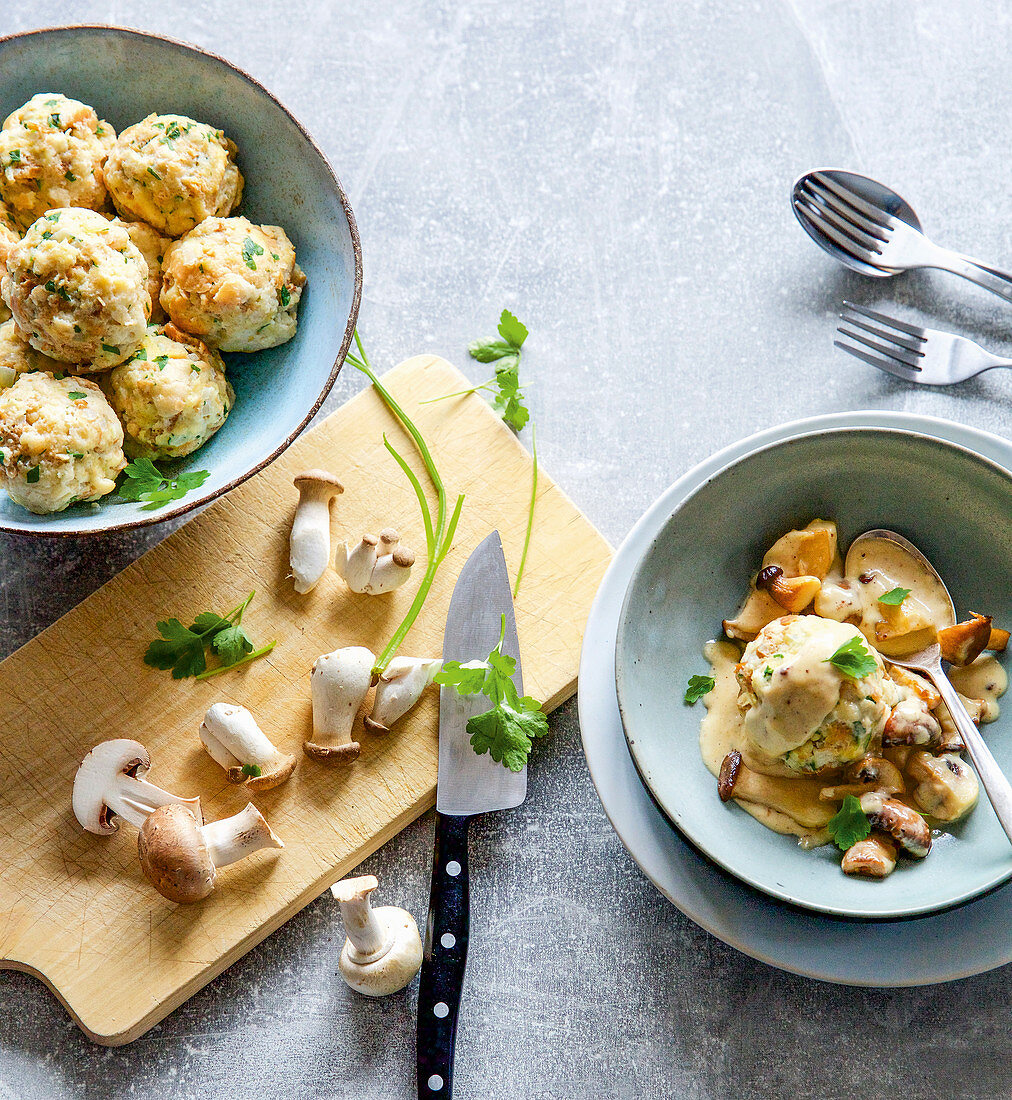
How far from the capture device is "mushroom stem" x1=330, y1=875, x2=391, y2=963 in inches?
66.6

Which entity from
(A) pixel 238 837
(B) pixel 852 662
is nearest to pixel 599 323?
(B) pixel 852 662

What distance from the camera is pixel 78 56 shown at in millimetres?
1820

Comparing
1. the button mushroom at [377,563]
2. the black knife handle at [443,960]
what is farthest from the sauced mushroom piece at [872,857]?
the button mushroom at [377,563]

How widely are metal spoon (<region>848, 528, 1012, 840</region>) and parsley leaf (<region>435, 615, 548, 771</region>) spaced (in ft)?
2.25

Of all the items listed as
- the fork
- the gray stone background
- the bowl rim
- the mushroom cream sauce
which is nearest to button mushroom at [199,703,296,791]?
the gray stone background

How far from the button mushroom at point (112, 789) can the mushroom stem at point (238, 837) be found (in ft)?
0.19

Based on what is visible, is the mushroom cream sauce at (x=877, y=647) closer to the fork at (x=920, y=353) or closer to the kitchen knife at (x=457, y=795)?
the kitchen knife at (x=457, y=795)

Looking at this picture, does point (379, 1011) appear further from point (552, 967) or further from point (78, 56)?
point (78, 56)

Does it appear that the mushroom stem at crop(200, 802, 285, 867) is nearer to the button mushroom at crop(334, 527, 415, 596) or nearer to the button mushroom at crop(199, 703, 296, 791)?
the button mushroom at crop(199, 703, 296, 791)

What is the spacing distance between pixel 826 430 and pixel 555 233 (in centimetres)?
85

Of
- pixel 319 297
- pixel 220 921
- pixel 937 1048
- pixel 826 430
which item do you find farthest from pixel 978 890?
pixel 319 297

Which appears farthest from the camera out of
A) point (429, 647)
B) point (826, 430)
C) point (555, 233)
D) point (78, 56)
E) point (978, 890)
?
point (555, 233)

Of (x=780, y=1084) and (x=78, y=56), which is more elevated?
(x=78, y=56)

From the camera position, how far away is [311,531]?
195 cm
